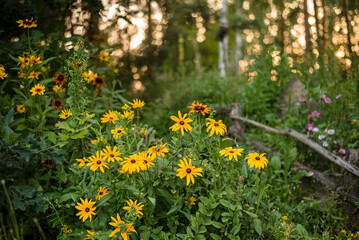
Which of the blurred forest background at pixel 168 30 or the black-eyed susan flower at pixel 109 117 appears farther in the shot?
the blurred forest background at pixel 168 30

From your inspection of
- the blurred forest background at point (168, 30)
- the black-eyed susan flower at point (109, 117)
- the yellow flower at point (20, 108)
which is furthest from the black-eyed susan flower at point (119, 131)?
the blurred forest background at point (168, 30)

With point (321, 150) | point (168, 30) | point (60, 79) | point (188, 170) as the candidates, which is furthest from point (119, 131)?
point (168, 30)

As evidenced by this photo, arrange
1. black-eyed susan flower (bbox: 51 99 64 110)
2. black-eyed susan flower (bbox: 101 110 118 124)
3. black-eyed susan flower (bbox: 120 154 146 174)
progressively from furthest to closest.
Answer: black-eyed susan flower (bbox: 51 99 64 110) < black-eyed susan flower (bbox: 101 110 118 124) < black-eyed susan flower (bbox: 120 154 146 174)

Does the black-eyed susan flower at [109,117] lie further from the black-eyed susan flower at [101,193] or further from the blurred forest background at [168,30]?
the blurred forest background at [168,30]

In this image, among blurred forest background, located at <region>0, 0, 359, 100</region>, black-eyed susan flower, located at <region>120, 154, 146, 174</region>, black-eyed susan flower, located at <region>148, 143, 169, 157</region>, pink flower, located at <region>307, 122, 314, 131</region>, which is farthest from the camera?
pink flower, located at <region>307, 122, 314, 131</region>

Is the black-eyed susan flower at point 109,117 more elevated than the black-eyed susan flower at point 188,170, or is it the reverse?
the black-eyed susan flower at point 109,117

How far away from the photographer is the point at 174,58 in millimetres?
14133

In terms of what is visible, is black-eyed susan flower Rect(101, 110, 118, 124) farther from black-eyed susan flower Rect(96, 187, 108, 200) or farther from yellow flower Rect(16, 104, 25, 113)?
yellow flower Rect(16, 104, 25, 113)

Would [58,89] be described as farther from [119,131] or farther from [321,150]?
[321,150]

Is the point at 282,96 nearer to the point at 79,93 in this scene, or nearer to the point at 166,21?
the point at 79,93

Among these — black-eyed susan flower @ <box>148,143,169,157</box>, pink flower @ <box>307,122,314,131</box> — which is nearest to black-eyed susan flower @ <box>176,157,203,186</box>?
black-eyed susan flower @ <box>148,143,169,157</box>

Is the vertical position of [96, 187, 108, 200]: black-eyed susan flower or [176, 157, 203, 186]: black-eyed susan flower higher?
[176, 157, 203, 186]: black-eyed susan flower

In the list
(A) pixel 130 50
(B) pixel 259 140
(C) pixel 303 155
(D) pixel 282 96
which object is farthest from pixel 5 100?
(A) pixel 130 50

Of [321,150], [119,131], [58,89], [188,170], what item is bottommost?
[321,150]
